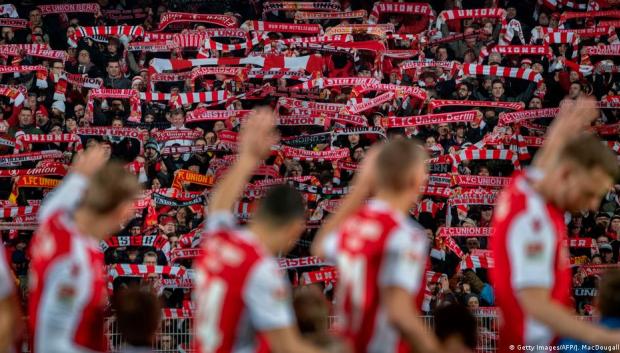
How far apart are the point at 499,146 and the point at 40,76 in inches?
276

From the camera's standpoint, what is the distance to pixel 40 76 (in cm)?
1831

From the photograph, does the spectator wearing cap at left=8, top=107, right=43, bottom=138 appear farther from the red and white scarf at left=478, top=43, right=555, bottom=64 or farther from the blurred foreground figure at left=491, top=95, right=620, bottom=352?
the blurred foreground figure at left=491, top=95, right=620, bottom=352

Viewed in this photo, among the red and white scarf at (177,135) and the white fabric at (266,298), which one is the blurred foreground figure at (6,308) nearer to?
the white fabric at (266,298)

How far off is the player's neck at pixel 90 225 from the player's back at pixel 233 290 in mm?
516

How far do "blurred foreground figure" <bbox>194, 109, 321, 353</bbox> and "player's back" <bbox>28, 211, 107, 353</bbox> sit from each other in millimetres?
506

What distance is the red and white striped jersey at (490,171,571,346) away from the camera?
5180 millimetres

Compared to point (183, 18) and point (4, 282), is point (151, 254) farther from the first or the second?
point (4, 282)

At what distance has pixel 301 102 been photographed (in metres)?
18.1

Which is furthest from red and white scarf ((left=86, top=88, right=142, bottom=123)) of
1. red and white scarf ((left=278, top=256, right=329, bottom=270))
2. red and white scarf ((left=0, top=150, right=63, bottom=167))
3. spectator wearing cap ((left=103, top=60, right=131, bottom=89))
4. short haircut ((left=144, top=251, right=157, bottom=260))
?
red and white scarf ((left=278, top=256, right=329, bottom=270))

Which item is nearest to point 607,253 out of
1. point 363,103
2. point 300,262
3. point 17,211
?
point 300,262

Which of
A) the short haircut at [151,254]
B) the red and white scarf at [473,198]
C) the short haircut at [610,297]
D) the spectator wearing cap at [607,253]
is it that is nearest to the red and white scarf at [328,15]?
the red and white scarf at [473,198]

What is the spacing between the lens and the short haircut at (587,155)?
5328mm

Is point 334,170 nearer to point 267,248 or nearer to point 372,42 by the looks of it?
point 372,42

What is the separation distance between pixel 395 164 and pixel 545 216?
0.74m
